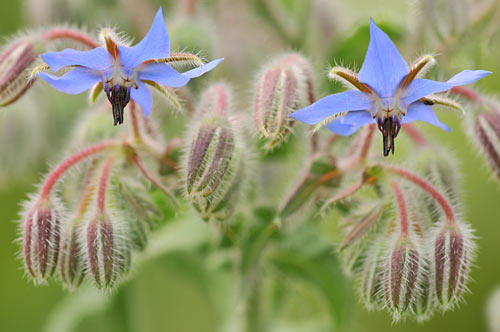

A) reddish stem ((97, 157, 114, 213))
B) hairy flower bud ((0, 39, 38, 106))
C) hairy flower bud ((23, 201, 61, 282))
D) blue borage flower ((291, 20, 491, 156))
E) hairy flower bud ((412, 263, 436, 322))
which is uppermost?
hairy flower bud ((0, 39, 38, 106))

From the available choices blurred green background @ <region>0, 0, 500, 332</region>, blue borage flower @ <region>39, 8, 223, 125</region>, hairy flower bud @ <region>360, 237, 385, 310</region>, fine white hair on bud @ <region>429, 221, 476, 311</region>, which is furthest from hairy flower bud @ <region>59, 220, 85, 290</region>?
fine white hair on bud @ <region>429, 221, 476, 311</region>

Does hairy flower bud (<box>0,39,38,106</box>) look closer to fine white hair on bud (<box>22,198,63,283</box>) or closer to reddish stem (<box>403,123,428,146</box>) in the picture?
fine white hair on bud (<box>22,198,63,283</box>)

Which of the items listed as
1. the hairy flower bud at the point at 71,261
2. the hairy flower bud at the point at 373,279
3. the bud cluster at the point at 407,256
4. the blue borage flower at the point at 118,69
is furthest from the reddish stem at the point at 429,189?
the hairy flower bud at the point at 71,261

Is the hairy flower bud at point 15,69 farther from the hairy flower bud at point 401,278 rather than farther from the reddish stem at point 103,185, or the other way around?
the hairy flower bud at point 401,278

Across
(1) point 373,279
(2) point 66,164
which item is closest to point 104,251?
(2) point 66,164

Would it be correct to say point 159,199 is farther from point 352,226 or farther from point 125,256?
point 352,226

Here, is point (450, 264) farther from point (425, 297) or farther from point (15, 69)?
point (15, 69)

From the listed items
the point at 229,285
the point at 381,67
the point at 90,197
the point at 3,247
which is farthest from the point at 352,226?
the point at 3,247
